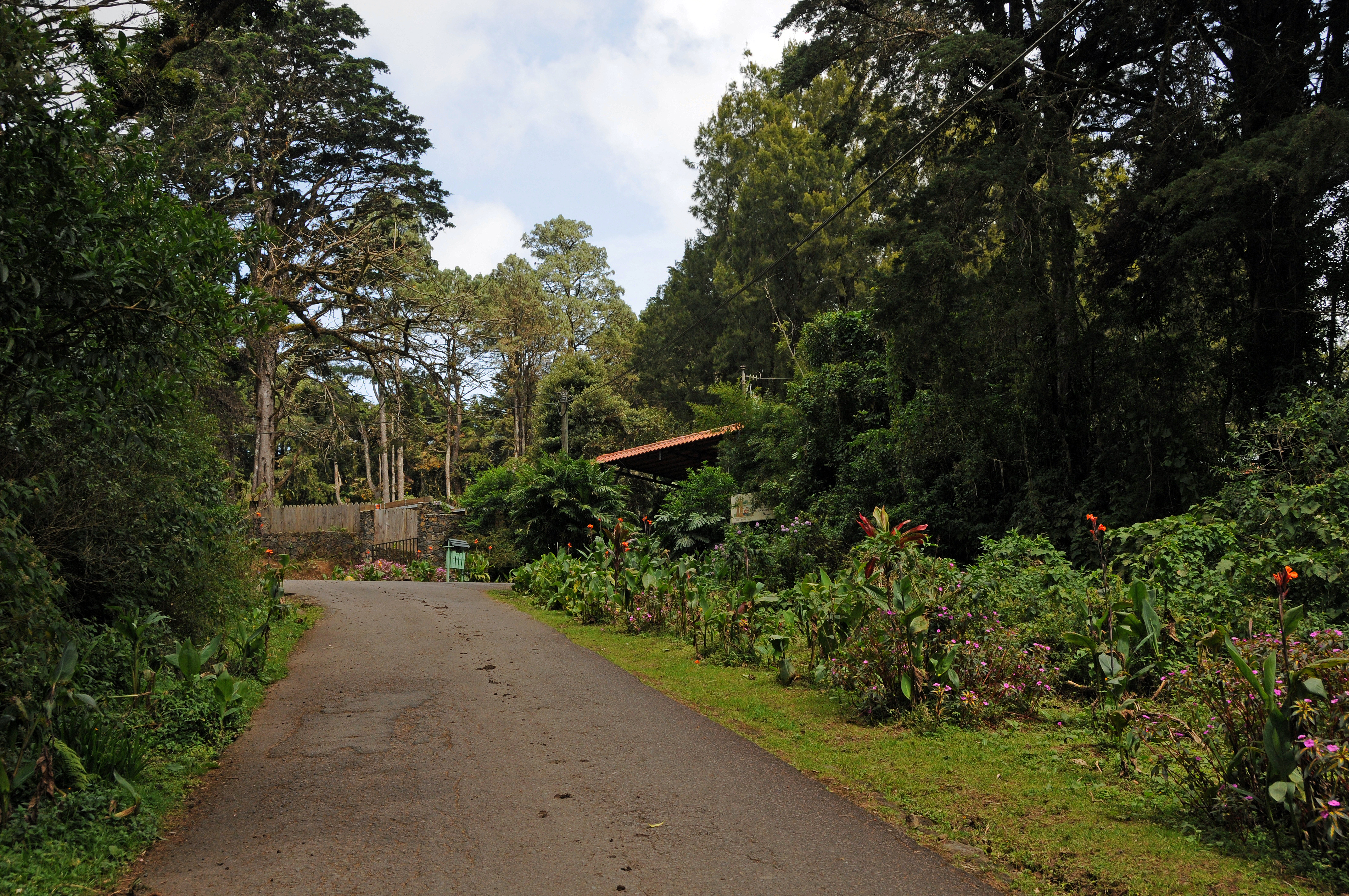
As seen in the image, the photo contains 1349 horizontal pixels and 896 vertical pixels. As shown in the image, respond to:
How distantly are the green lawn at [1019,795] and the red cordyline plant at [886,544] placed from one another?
3.77ft

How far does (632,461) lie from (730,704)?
1611 centimetres

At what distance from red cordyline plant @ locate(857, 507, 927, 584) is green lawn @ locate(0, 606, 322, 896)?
181 inches

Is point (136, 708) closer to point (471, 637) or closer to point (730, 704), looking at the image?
point (730, 704)

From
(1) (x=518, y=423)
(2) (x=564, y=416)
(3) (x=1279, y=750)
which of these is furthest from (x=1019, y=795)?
(1) (x=518, y=423)

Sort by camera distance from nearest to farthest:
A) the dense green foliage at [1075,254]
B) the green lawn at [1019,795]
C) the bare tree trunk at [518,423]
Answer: the green lawn at [1019,795], the dense green foliage at [1075,254], the bare tree trunk at [518,423]

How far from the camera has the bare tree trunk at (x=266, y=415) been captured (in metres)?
23.4

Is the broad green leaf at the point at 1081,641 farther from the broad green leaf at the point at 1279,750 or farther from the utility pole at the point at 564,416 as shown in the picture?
the utility pole at the point at 564,416

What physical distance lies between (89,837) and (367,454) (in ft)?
138

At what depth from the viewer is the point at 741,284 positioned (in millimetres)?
35719

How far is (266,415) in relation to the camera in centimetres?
2383

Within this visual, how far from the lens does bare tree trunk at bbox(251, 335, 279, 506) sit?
23422 mm

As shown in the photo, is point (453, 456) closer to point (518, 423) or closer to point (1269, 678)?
point (518, 423)

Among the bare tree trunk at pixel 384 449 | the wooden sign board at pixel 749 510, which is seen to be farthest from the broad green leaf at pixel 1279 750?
the bare tree trunk at pixel 384 449

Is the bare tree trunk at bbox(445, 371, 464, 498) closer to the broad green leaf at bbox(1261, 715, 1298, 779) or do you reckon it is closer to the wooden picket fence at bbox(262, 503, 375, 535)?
the wooden picket fence at bbox(262, 503, 375, 535)
